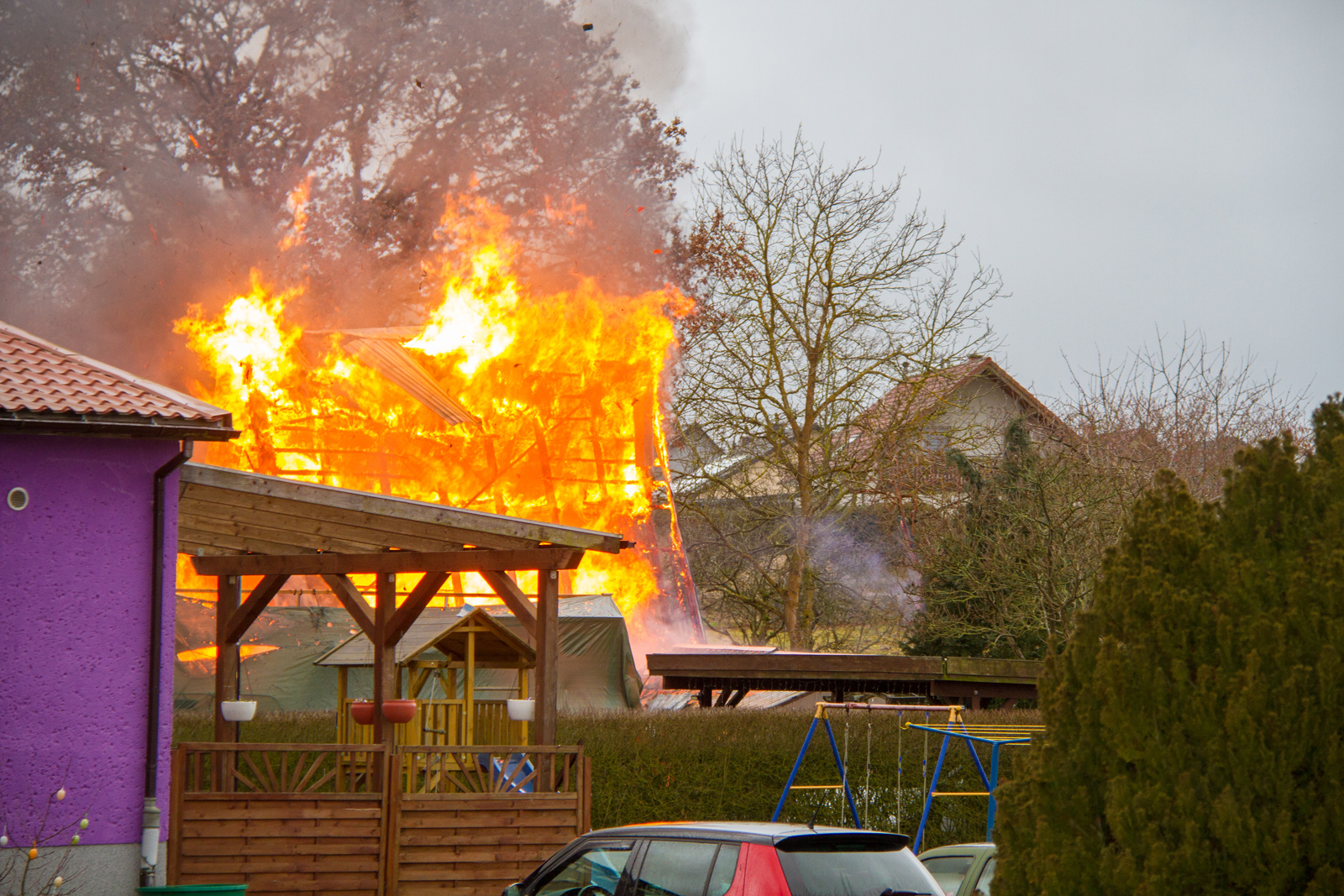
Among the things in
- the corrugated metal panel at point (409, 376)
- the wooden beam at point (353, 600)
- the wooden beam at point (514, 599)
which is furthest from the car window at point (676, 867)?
the corrugated metal panel at point (409, 376)

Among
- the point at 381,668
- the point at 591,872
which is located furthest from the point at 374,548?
the point at 591,872

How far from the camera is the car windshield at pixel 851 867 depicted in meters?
7.03

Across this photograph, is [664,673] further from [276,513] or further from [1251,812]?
[1251,812]

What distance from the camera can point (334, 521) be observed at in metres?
12.3

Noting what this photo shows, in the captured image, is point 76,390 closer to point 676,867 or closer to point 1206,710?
point 676,867

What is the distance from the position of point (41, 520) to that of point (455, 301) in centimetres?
1739

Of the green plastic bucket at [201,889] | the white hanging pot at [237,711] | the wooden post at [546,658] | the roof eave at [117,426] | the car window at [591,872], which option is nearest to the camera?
the car window at [591,872]

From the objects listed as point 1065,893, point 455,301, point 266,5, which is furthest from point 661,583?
point 1065,893

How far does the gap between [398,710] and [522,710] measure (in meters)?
1.26

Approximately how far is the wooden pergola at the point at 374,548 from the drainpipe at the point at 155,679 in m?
0.41

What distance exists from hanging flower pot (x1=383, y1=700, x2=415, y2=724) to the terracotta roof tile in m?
3.80

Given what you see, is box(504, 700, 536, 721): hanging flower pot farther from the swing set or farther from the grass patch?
the grass patch

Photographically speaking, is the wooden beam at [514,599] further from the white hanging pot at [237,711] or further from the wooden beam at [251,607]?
the white hanging pot at [237,711]

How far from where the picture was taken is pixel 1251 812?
4.55 meters
